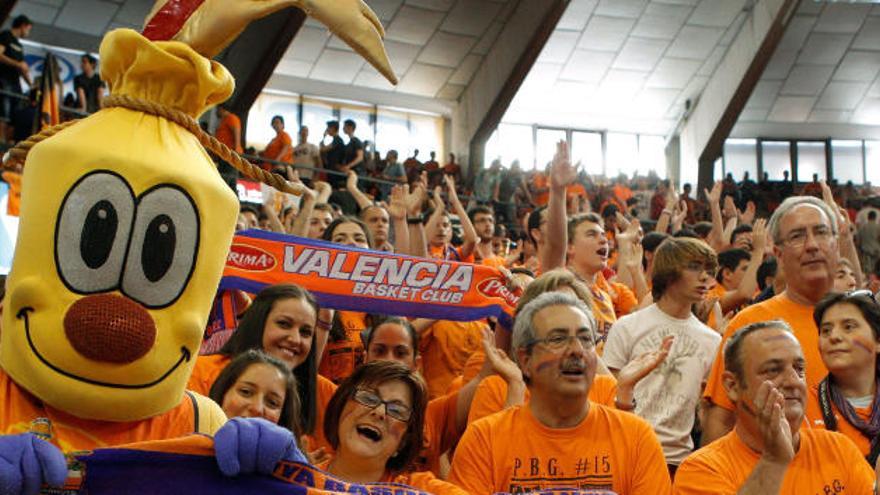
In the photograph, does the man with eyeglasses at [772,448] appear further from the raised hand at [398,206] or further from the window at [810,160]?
the window at [810,160]

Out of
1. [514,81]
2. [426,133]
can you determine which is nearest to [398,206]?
[514,81]

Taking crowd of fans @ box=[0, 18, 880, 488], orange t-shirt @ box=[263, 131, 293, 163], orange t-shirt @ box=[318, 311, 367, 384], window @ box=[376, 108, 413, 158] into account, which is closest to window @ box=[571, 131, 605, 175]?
window @ box=[376, 108, 413, 158]

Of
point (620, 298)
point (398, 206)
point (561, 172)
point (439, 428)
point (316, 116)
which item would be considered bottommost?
point (439, 428)

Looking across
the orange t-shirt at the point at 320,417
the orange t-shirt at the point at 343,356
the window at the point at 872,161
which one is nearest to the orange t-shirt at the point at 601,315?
the orange t-shirt at the point at 343,356

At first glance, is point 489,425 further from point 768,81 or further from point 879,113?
point 879,113

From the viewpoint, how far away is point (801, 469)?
305 cm

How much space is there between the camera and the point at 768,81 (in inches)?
787

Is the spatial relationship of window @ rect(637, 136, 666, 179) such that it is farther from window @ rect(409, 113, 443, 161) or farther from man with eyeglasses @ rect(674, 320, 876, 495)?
man with eyeglasses @ rect(674, 320, 876, 495)

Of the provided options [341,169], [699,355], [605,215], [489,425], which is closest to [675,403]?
[699,355]

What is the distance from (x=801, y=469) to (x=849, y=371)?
25.6 inches

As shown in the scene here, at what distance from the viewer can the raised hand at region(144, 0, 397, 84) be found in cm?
227

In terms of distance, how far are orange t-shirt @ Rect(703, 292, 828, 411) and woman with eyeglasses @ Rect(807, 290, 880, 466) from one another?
13cm

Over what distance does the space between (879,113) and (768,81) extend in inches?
114

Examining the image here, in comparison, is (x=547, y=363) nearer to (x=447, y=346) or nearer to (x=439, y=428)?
(x=439, y=428)
